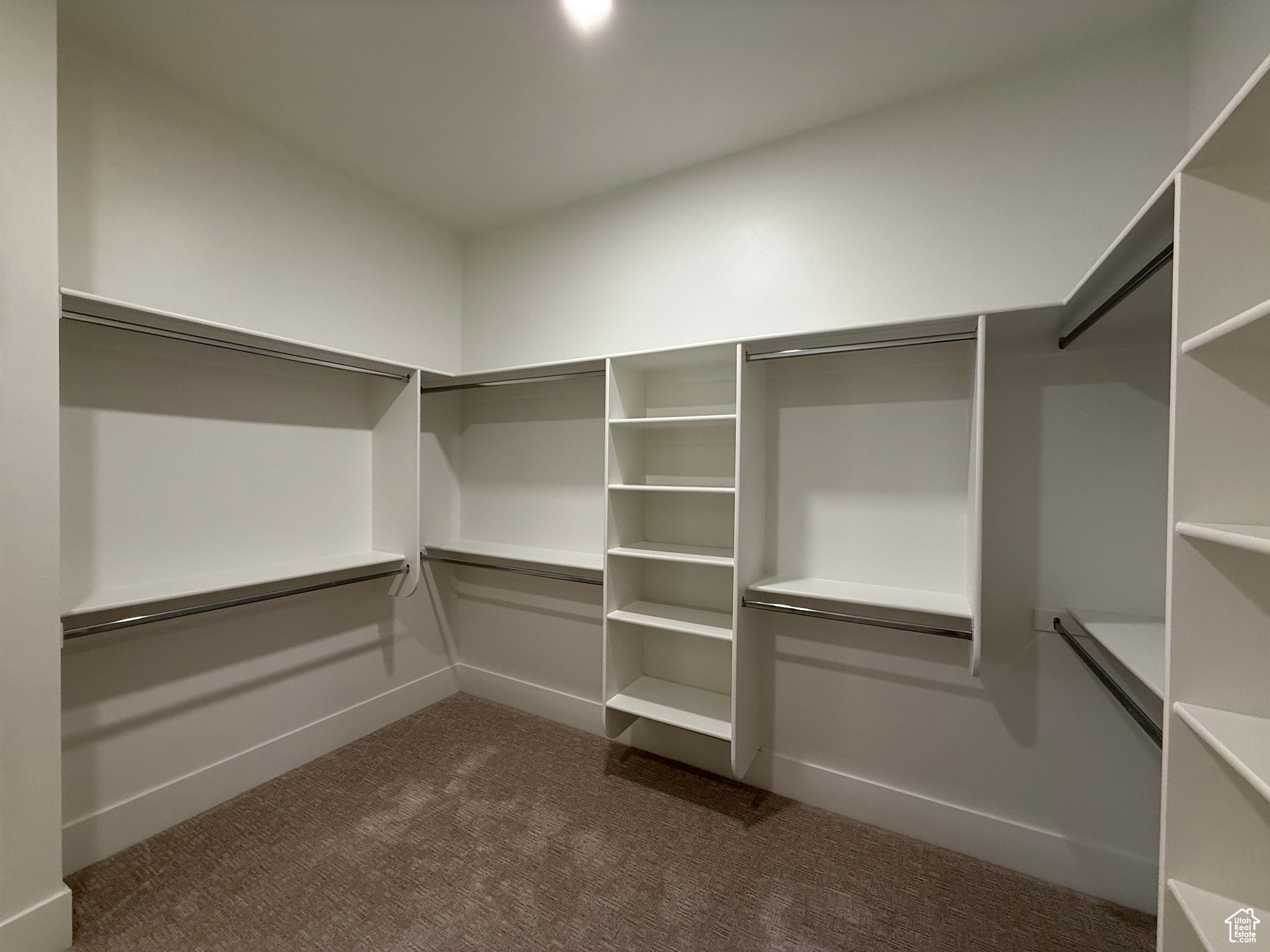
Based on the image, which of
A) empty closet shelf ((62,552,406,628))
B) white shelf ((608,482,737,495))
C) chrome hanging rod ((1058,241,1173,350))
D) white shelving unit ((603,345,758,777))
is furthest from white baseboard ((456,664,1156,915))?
chrome hanging rod ((1058,241,1173,350))

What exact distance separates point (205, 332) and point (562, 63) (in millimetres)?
1702

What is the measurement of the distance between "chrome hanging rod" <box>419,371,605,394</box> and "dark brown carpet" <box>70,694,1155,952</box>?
1891 millimetres

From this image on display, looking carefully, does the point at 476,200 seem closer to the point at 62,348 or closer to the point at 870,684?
the point at 62,348

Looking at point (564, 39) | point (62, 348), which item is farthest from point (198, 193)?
Result: point (564, 39)

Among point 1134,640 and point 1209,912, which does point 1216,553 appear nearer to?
point 1209,912

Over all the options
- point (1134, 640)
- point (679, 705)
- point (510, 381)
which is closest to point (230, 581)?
point (510, 381)

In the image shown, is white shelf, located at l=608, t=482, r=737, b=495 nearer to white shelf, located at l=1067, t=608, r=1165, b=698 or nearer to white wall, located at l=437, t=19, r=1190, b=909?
white wall, located at l=437, t=19, r=1190, b=909

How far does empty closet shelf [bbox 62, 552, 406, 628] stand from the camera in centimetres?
172

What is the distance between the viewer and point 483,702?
3141 millimetres

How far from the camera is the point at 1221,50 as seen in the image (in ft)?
4.83

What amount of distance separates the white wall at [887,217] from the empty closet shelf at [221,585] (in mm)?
1471

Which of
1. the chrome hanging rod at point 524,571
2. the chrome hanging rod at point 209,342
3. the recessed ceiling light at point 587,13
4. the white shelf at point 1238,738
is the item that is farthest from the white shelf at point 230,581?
the white shelf at point 1238,738

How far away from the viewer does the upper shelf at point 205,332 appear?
1.65 m

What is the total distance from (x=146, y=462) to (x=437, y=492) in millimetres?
1347
